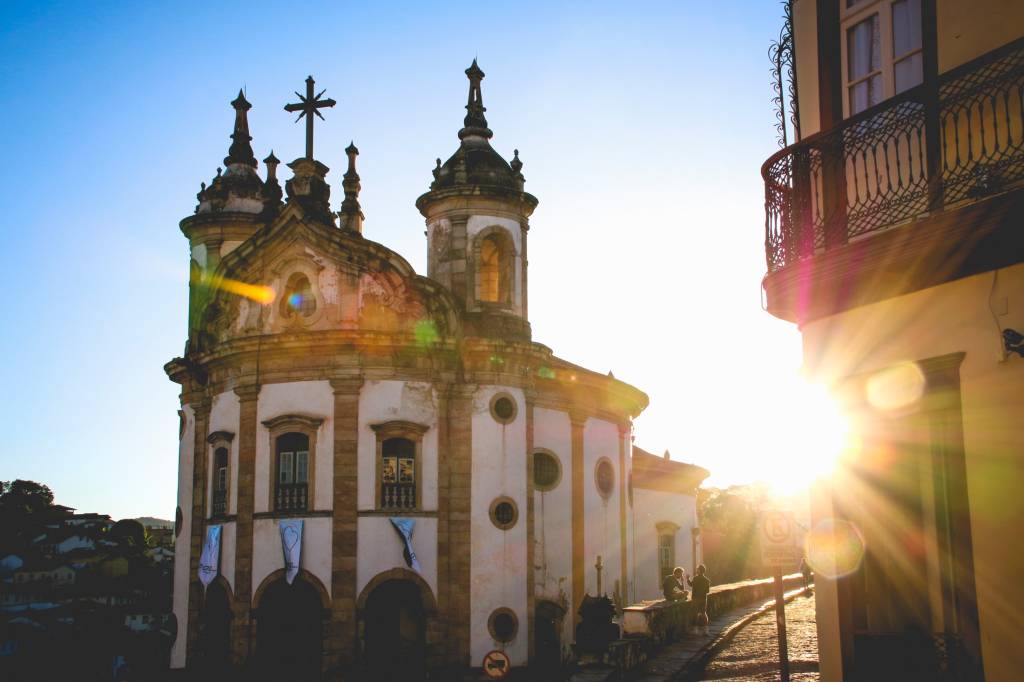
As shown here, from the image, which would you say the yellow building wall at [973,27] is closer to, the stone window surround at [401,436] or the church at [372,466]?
the church at [372,466]

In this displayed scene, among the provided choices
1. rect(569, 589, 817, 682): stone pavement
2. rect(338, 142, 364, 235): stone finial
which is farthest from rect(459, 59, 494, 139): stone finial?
rect(569, 589, 817, 682): stone pavement

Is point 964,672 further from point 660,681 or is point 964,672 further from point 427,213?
point 427,213

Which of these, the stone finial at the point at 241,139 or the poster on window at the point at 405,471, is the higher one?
the stone finial at the point at 241,139

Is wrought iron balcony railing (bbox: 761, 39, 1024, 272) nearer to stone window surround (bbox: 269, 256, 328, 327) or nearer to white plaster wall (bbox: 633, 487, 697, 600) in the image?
stone window surround (bbox: 269, 256, 328, 327)

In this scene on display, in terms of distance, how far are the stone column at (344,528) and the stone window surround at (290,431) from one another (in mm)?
533

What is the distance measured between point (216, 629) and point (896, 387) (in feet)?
68.7

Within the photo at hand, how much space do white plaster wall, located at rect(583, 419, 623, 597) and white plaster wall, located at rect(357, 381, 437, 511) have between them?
196 inches

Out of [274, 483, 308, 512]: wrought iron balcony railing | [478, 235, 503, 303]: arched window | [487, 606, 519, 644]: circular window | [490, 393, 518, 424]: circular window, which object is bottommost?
[487, 606, 519, 644]: circular window

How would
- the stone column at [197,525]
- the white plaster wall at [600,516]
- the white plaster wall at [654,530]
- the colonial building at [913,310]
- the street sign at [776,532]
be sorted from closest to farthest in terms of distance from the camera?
1. the colonial building at [913,310]
2. the street sign at [776,532]
3. the stone column at [197,525]
4. the white plaster wall at [600,516]
5. the white plaster wall at [654,530]

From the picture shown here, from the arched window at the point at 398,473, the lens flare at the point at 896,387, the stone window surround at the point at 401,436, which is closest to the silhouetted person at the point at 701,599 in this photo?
the stone window surround at the point at 401,436

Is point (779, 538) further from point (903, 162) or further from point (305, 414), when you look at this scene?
point (305, 414)

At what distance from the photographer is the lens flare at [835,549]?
9.29 m

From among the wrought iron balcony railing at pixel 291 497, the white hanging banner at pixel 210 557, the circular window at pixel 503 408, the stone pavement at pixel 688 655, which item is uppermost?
the circular window at pixel 503 408

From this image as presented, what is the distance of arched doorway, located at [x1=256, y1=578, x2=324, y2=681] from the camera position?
79.0 feet
